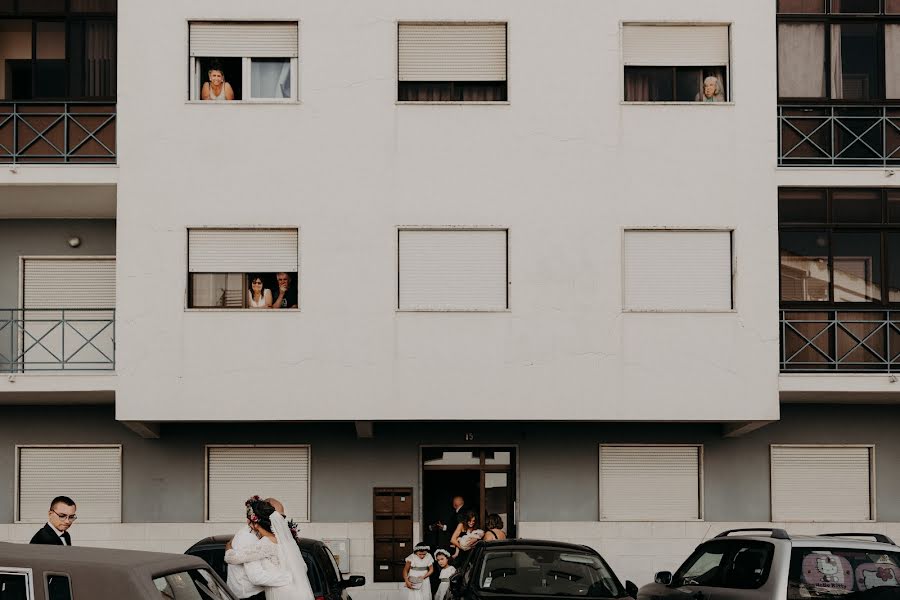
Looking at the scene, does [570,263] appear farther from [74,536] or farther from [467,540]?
[74,536]

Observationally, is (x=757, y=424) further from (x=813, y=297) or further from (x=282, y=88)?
(x=282, y=88)

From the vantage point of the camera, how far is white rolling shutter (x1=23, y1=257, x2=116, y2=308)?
20.5m

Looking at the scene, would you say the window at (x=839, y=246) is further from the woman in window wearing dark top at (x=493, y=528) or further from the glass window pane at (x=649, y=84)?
the woman in window wearing dark top at (x=493, y=528)

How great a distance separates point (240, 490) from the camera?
20312 millimetres

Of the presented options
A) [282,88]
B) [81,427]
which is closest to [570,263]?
[282,88]

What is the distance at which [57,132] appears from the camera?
19625 mm

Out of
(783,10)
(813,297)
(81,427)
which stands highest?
(783,10)

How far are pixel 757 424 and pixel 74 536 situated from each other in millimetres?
10243

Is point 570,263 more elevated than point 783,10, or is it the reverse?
point 783,10

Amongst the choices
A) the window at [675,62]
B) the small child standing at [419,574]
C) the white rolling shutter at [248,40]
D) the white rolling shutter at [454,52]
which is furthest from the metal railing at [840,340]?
the white rolling shutter at [248,40]

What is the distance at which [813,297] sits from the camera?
65.2ft

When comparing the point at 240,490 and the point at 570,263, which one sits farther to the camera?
the point at 240,490

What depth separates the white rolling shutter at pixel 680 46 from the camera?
19594mm

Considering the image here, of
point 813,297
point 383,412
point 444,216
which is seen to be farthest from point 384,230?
point 813,297
